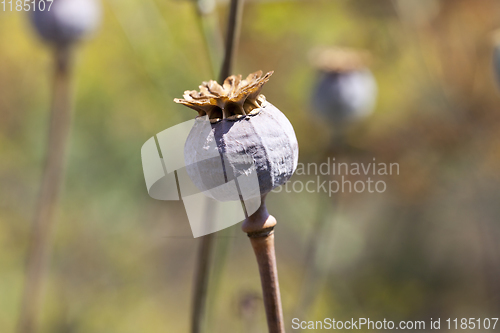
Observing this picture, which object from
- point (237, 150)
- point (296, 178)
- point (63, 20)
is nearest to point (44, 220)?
point (63, 20)

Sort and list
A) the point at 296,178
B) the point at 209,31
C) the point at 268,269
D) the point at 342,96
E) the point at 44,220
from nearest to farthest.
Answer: the point at 268,269
the point at 209,31
the point at 44,220
the point at 342,96
the point at 296,178

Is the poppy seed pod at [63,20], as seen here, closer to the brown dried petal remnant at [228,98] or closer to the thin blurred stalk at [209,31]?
the thin blurred stalk at [209,31]

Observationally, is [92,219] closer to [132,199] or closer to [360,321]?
[132,199]

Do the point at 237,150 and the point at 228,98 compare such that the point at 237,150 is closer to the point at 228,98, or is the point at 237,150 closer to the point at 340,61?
the point at 228,98

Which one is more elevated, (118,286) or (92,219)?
(92,219)

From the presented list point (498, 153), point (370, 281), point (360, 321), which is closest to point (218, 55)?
point (360, 321)

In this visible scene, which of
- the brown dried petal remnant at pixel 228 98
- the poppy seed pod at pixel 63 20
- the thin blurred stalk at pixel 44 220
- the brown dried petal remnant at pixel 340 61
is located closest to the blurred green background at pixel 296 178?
the brown dried petal remnant at pixel 340 61
